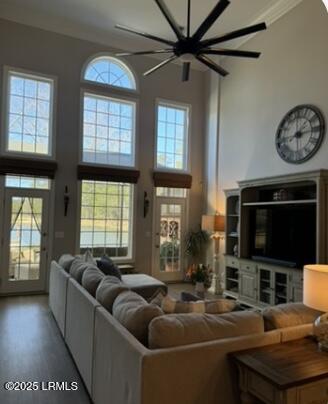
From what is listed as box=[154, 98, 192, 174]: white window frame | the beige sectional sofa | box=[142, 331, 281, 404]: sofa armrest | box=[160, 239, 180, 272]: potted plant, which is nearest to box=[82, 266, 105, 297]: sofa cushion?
the beige sectional sofa

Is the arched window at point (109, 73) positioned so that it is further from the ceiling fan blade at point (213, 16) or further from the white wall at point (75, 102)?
the ceiling fan blade at point (213, 16)

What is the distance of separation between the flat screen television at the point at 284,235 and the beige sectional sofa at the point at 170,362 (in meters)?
2.75

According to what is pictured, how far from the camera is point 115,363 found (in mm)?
2047

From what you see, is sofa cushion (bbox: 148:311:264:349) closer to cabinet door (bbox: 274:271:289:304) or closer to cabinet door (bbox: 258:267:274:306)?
cabinet door (bbox: 274:271:289:304)

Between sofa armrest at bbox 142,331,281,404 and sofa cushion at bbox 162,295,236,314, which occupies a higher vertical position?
sofa cushion at bbox 162,295,236,314

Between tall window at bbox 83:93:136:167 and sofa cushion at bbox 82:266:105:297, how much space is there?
379cm

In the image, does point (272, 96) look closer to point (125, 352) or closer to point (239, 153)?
point (239, 153)

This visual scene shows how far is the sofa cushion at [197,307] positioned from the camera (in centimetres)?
230

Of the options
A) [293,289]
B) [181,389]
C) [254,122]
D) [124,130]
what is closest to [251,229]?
[293,289]

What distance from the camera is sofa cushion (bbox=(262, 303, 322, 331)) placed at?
7.32ft

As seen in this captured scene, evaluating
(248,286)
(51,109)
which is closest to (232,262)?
(248,286)

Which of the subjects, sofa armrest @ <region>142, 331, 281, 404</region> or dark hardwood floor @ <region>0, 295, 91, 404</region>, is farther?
dark hardwood floor @ <region>0, 295, 91, 404</region>

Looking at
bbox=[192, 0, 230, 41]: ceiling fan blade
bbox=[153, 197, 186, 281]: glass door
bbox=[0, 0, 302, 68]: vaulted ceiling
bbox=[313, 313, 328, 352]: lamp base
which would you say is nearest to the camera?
bbox=[313, 313, 328, 352]: lamp base

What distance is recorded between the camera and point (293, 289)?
4695 millimetres
